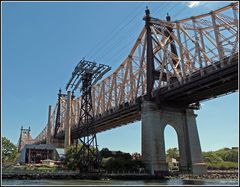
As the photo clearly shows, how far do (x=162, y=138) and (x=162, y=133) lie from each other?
1.12m

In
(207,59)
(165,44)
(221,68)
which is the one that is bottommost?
(221,68)

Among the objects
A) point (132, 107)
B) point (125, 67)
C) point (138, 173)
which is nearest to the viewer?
point (138, 173)

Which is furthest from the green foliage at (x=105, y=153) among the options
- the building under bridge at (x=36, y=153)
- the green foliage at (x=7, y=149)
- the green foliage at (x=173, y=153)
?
the green foliage at (x=173, y=153)

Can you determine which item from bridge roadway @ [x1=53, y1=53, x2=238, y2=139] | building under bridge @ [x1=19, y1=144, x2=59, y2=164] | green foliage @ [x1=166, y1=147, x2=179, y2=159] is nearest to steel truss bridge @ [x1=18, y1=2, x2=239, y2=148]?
bridge roadway @ [x1=53, y1=53, x2=238, y2=139]

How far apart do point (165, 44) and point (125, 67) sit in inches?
648

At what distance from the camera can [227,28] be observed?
160 feet

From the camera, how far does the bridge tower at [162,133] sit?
56156 millimetres

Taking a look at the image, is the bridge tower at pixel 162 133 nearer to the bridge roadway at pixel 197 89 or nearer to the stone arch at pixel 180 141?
the stone arch at pixel 180 141

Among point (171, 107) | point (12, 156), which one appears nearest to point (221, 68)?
point (171, 107)

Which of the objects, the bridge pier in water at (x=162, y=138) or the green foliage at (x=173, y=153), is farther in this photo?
the green foliage at (x=173, y=153)

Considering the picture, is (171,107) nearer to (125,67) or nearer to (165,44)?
(165,44)

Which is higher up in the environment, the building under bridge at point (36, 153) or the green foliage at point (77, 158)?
the building under bridge at point (36, 153)

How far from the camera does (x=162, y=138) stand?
57.9 m

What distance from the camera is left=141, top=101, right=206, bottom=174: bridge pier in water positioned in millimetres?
56062
